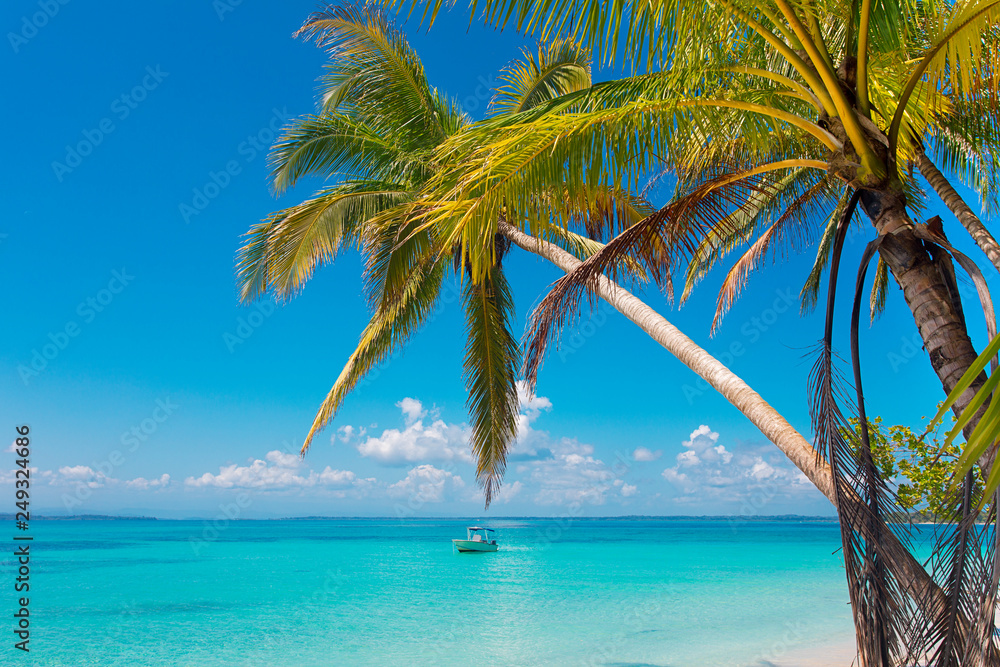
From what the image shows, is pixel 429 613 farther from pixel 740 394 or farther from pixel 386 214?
pixel 740 394

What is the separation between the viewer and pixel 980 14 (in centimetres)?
267

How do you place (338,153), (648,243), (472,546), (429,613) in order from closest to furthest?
(648,243) → (338,153) → (429,613) → (472,546)

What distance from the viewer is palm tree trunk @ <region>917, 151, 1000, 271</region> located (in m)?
6.43

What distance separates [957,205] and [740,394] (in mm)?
4175

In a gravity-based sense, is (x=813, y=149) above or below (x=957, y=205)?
below

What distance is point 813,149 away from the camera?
4.78 m

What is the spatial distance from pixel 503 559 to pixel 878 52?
104ft

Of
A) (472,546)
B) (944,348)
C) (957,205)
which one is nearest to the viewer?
(944,348)

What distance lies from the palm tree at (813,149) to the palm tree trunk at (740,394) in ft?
0.30

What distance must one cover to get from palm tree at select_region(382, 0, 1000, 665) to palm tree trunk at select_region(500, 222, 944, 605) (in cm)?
9

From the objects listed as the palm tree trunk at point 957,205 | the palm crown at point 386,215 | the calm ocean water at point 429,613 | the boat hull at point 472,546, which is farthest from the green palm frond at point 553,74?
the boat hull at point 472,546

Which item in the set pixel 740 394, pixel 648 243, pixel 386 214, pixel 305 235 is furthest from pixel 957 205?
pixel 305 235

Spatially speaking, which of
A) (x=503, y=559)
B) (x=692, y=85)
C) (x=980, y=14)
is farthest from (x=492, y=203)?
(x=503, y=559)

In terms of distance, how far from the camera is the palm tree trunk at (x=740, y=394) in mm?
3078
